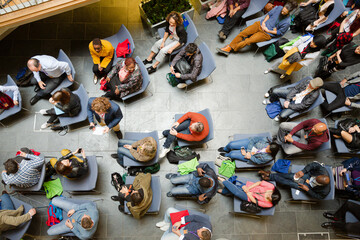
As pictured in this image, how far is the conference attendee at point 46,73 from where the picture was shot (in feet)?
14.3

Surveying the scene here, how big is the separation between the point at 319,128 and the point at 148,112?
3.10 m

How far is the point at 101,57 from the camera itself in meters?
5.00

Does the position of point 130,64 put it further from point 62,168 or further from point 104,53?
point 62,168

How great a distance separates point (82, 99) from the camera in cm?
454

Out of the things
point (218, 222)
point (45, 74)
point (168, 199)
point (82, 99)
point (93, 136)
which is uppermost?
point (45, 74)

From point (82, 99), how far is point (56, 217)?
2078 mm

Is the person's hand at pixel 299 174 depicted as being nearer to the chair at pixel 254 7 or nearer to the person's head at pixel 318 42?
the person's head at pixel 318 42

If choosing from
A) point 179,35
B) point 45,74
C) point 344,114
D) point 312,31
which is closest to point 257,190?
point 344,114

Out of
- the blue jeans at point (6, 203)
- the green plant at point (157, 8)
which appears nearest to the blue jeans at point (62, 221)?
the blue jeans at point (6, 203)

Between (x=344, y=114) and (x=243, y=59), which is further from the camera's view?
(x=243, y=59)

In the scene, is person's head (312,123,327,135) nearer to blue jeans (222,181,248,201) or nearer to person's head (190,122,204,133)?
blue jeans (222,181,248,201)

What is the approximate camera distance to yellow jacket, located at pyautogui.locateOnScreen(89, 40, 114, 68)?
4.63m

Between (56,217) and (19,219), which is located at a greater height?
(19,219)

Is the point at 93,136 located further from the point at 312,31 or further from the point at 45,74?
the point at 312,31
